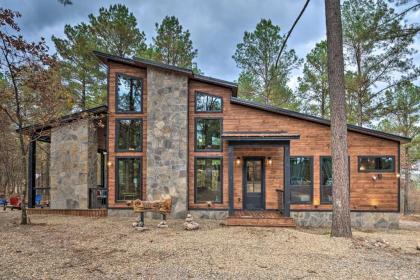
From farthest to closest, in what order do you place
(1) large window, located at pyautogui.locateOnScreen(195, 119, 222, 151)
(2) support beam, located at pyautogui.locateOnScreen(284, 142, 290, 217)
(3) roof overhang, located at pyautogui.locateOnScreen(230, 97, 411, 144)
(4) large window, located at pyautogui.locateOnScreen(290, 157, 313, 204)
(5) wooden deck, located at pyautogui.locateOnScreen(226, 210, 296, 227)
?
(1) large window, located at pyautogui.locateOnScreen(195, 119, 222, 151) < (4) large window, located at pyautogui.locateOnScreen(290, 157, 313, 204) < (3) roof overhang, located at pyautogui.locateOnScreen(230, 97, 411, 144) < (2) support beam, located at pyautogui.locateOnScreen(284, 142, 290, 217) < (5) wooden deck, located at pyautogui.locateOnScreen(226, 210, 296, 227)

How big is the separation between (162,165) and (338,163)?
5.74m

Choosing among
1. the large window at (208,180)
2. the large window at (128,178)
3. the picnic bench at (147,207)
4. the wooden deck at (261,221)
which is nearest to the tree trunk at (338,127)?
the wooden deck at (261,221)

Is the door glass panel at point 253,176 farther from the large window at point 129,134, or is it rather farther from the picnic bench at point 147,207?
the large window at point 129,134

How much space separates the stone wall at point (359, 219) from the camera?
959cm

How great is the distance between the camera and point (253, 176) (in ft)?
33.3

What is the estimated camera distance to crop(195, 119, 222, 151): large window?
33.4 ft

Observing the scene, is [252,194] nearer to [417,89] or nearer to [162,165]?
[162,165]

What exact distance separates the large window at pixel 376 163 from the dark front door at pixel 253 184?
138 inches

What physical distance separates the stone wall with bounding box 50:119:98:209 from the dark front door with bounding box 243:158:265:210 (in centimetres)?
593

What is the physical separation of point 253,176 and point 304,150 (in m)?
2.06

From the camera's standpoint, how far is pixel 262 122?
33.1ft

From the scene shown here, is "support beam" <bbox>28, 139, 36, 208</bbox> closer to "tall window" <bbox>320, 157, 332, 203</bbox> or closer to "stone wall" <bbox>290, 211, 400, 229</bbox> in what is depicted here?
"stone wall" <bbox>290, 211, 400, 229</bbox>

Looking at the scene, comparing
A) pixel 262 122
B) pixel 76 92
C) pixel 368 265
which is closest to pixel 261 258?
pixel 368 265

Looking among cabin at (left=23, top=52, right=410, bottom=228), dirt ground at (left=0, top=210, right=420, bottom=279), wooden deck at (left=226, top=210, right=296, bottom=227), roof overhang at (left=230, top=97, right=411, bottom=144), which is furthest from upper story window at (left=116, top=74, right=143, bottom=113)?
wooden deck at (left=226, top=210, right=296, bottom=227)
